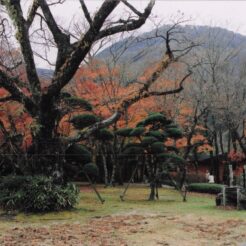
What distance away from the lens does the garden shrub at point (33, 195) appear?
14.7 m

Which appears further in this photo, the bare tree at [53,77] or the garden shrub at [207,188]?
the garden shrub at [207,188]

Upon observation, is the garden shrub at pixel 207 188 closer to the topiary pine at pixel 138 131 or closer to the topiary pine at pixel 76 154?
the topiary pine at pixel 138 131

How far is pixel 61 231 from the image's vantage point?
1126cm

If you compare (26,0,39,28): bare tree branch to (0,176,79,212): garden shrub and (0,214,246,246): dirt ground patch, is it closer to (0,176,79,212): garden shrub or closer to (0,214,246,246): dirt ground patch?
(0,176,79,212): garden shrub

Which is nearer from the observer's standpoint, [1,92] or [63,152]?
[63,152]

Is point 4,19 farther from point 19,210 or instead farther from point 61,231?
point 61,231

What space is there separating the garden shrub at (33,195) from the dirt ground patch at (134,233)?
1.93 m

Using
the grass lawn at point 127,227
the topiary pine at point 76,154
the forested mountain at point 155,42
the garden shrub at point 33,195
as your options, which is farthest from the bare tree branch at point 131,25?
the forested mountain at point 155,42

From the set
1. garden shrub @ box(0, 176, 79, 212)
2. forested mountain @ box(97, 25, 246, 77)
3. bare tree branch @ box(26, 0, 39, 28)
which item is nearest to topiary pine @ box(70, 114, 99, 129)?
garden shrub @ box(0, 176, 79, 212)

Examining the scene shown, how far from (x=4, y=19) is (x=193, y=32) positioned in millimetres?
22776

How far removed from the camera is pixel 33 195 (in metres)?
14.7

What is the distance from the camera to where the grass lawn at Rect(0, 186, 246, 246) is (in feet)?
32.6

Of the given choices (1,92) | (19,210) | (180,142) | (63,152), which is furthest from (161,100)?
(19,210)

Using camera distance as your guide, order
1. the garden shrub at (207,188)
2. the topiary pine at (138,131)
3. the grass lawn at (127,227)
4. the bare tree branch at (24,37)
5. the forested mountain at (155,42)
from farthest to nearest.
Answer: the forested mountain at (155,42) → the garden shrub at (207,188) → the topiary pine at (138,131) → the bare tree branch at (24,37) → the grass lawn at (127,227)
